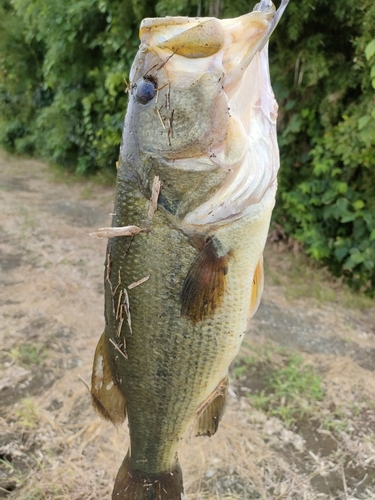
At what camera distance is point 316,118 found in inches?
173

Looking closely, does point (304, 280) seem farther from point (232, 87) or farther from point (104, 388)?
point (232, 87)

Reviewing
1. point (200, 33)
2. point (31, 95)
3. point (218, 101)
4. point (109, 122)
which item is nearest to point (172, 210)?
point (218, 101)

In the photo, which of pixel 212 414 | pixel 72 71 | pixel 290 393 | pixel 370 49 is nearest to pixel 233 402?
pixel 290 393

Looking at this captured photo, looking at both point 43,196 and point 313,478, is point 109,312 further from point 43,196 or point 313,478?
point 43,196

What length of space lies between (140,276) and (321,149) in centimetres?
340

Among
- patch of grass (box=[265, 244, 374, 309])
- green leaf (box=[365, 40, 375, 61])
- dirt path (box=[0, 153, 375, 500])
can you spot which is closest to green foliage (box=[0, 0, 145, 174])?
dirt path (box=[0, 153, 375, 500])

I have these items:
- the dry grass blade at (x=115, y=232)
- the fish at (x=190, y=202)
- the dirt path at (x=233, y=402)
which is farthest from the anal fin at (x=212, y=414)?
the dirt path at (x=233, y=402)

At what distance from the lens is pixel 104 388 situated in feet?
5.03

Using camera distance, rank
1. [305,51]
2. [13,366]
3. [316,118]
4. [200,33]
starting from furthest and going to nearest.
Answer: [316,118], [305,51], [13,366], [200,33]

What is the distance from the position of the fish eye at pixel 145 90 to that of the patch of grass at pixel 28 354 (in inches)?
97.1

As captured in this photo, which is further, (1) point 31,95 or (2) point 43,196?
(1) point 31,95

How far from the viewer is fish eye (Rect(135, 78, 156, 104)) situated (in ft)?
4.25

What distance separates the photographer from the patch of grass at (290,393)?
2883 mm

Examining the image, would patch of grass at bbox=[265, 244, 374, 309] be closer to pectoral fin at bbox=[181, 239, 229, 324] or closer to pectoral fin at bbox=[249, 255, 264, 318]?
pectoral fin at bbox=[249, 255, 264, 318]
